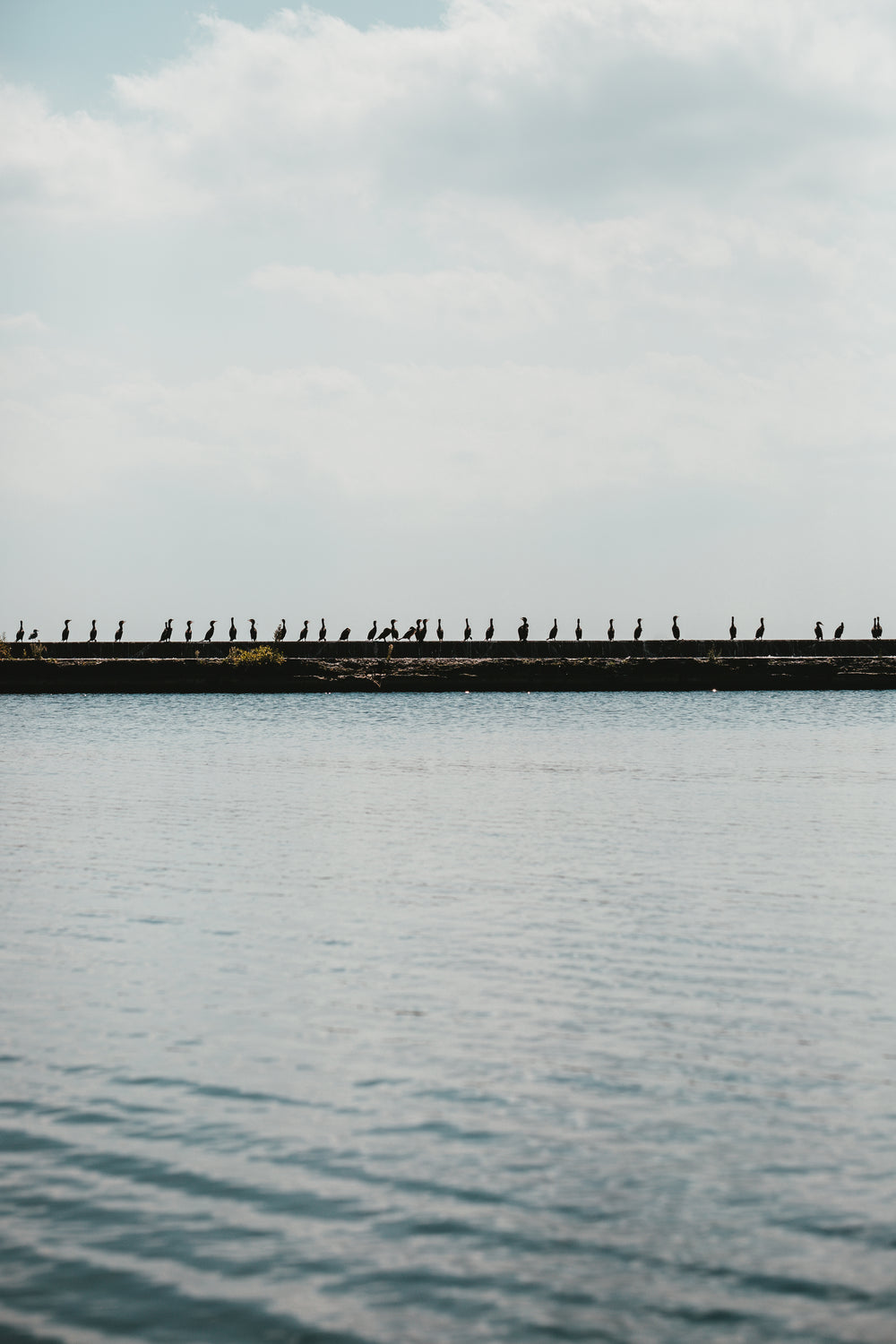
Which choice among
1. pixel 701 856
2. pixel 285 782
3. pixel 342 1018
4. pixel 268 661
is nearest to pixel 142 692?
pixel 268 661

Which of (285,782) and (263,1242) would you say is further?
(285,782)

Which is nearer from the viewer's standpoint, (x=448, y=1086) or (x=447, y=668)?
(x=448, y=1086)

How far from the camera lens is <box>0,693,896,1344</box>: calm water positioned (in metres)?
5.61

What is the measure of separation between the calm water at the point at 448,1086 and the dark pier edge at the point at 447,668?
4972cm

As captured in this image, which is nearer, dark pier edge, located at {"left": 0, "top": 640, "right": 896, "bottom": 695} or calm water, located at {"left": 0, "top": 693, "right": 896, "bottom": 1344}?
calm water, located at {"left": 0, "top": 693, "right": 896, "bottom": 1344}

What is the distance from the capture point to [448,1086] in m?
8.28

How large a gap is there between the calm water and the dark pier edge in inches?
1958

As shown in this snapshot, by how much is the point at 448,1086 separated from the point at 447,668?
208 feet

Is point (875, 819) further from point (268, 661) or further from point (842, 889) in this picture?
point (268, 661)

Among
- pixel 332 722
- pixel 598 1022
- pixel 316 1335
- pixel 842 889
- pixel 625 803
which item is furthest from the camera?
pixel 332 722

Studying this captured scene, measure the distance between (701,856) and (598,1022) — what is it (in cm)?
894

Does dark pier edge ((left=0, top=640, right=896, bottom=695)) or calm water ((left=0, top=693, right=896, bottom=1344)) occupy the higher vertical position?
dark pier edge ((left=0, top=640, right=896, bottom=695))

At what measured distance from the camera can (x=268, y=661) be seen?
69375 mm

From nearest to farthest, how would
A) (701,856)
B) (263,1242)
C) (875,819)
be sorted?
(263,1242) → (701,856) → (875,819)
